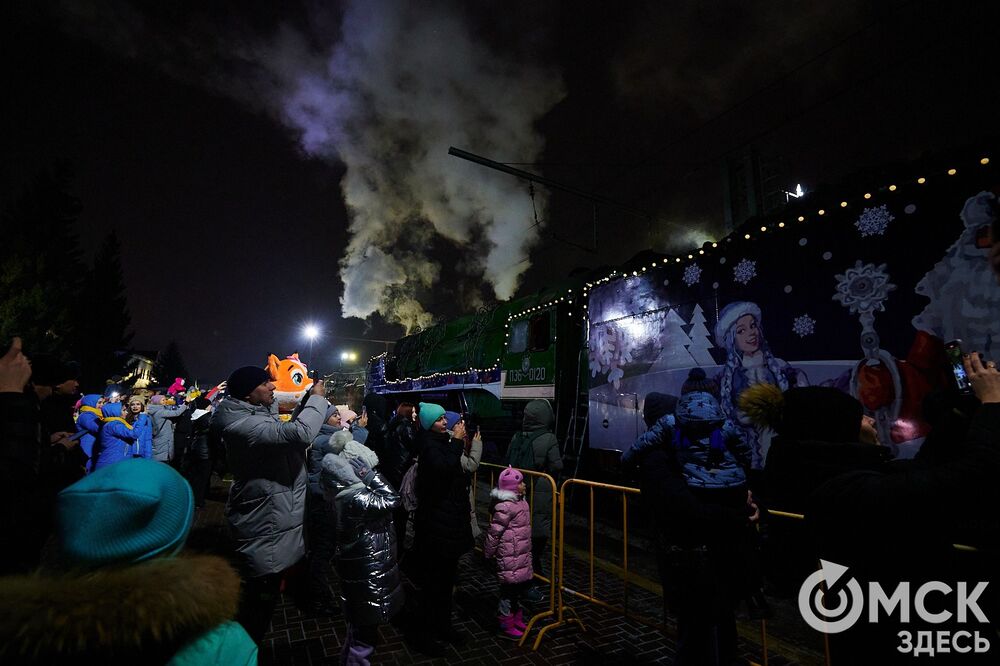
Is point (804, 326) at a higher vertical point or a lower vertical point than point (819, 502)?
higher

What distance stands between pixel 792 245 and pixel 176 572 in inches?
230

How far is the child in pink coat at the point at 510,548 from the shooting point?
361 centimetres

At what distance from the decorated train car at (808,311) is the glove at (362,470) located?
237 centimetres

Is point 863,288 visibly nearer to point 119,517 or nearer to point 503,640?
point 503,640

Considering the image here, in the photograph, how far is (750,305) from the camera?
5344mm

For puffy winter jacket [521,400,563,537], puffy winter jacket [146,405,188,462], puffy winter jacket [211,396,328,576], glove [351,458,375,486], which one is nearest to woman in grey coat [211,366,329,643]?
puffy winter jacket [211,396,328,576]

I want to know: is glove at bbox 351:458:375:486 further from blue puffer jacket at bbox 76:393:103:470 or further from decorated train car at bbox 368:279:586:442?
decorated train car at bbox 368:279:586:442

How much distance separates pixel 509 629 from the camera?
3.59 metres

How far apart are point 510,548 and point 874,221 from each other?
15.0ft

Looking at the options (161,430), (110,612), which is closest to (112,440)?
(161,430)

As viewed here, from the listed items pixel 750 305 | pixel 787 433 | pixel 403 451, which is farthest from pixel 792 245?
pixel 403 451

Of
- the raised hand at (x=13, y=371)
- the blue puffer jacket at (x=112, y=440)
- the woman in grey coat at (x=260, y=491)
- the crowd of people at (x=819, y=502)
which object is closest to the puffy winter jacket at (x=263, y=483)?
the woman in grey coat at (x=260, y=491)

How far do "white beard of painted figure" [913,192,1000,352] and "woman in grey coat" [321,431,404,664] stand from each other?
4705mm

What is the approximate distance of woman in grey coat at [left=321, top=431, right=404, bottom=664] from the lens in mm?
2877
